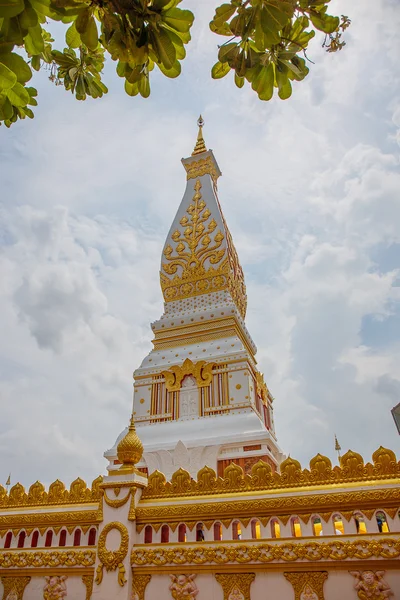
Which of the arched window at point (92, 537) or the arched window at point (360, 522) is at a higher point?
the arched window at point (92, 537)

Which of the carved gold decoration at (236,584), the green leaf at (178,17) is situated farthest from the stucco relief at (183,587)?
the green leaf at (178,17)

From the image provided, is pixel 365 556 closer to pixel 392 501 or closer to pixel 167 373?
pixel 392 501

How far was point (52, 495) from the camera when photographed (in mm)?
4672

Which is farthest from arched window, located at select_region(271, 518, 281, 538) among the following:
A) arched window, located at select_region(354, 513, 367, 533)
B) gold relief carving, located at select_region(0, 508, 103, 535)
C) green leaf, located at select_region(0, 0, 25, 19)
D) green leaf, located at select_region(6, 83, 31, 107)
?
green leaf, located at select_region(0, 0, 25, 19)

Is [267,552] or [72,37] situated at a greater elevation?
[72,37]

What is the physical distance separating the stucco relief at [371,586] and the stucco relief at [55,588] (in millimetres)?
2715

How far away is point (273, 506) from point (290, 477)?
0.99 ft

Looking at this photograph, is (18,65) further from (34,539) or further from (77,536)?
(34,539)

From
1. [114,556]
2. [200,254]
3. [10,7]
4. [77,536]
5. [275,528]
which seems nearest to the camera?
[10,7]

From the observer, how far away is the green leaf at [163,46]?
183 cm

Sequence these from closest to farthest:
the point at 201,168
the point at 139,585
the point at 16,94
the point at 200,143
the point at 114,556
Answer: the point at 16,94, the point at 139,585, the point at 114,556, the point at 201,168, the point at 200,143

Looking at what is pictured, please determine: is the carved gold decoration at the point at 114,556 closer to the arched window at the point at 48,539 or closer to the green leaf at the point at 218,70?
the arched window at the point at 48,539

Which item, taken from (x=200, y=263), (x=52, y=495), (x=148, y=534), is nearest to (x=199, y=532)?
(x=148, y=534)

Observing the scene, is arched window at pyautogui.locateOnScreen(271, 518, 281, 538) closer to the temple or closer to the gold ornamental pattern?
the temple
